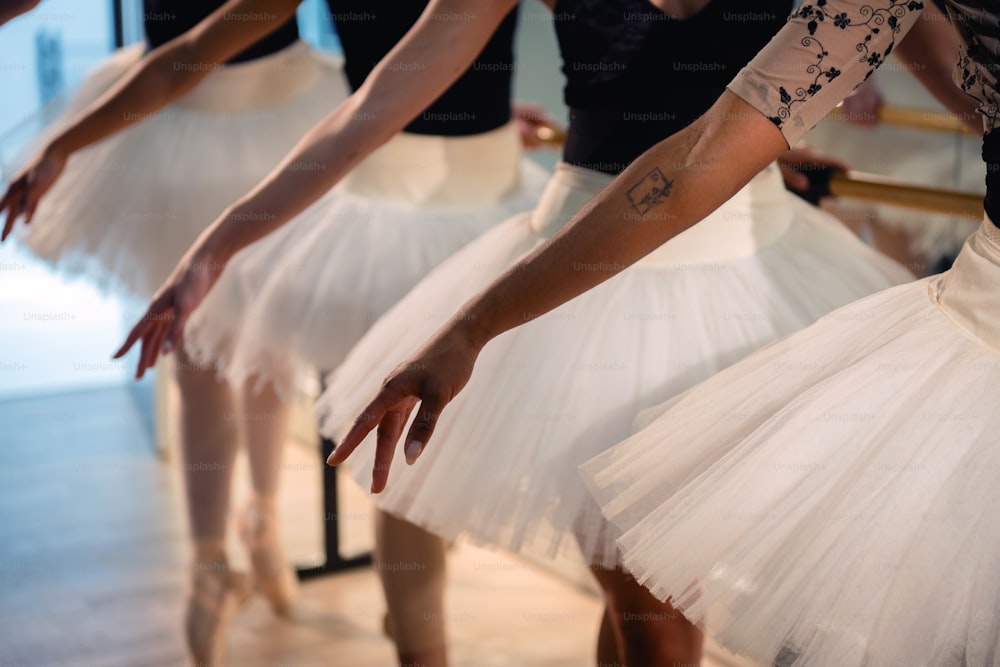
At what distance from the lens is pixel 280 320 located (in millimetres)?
1615

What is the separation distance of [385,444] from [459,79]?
837 mm

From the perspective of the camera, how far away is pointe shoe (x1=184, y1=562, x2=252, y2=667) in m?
1.82

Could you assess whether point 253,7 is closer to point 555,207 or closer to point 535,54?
point 555,207

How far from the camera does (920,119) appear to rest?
1554 millimetres

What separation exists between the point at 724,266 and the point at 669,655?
1.26 feet

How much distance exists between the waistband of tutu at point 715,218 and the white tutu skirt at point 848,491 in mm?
262

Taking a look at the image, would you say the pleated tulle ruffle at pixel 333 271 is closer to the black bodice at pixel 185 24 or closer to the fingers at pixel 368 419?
the black bodice at pixel 185 24

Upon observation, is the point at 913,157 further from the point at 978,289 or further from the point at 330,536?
→ the point at 330,536

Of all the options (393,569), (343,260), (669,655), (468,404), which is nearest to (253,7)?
(343,260)

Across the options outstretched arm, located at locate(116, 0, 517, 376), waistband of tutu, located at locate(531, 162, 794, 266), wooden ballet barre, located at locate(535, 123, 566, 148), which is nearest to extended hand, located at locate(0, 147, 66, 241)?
outstretched arm, located at locate(116, 0, 517, 376)

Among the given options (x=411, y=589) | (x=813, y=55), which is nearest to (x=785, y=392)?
(x=813, y=55)

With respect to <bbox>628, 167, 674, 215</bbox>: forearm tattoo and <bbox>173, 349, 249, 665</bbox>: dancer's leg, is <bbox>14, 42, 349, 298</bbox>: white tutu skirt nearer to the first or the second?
<bbox>173, 349, 249, 665</bbox>: dancer's leg

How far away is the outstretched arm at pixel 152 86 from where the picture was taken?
1.44m

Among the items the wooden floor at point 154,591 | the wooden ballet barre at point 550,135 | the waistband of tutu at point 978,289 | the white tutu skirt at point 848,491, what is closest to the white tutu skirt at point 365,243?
the wooden ballet barre at point 550,135
